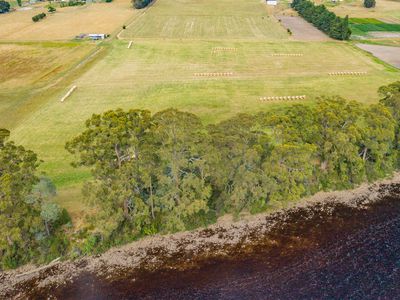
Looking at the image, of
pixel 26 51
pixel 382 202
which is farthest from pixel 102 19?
pixel 382 202

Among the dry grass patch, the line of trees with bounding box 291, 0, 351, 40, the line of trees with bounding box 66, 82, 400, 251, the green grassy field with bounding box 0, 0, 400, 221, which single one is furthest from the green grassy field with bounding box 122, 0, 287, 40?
the line of trees with bounding box 66, 82, 400, 251

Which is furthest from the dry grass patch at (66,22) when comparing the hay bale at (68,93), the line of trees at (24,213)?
the line of trees at (24,213)

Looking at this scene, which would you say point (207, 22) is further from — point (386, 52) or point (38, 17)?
point (38, 17)

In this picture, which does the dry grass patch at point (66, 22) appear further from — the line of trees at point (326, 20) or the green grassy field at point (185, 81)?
the line of trees at point (326, 20)

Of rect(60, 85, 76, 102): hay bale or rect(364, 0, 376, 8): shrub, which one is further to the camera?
rect(364, 0, 376, 8): shrub

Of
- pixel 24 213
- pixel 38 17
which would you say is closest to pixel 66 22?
pixel 38 17

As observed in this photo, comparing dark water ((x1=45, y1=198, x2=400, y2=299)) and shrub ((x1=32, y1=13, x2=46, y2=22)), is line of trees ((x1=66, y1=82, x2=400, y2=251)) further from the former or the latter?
shrub ((x1=32, y1=13, x2=46, y2=22))
